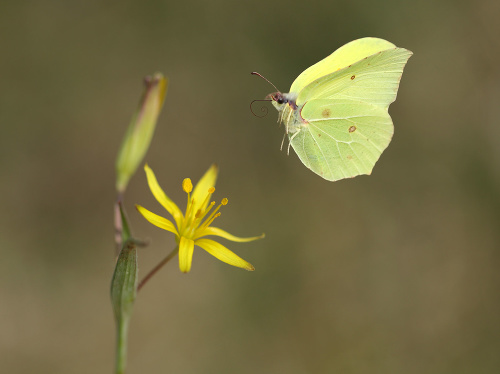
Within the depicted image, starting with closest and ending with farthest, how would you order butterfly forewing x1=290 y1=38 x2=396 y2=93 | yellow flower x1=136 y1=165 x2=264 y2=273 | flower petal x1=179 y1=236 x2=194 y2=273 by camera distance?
flower petal x1=179 y1=236 x2=194 y2=273
yellow flower x1=136 y1=165 x2=264 y2=273
butterfly forewing x1=290 y1=38 x2=396 y2=93

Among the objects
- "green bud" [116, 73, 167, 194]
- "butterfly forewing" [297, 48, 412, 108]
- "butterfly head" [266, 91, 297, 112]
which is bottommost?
"green bud" [116, 73, 167, 194]

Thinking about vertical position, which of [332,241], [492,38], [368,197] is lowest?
[332,241]

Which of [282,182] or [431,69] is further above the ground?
[431,69]

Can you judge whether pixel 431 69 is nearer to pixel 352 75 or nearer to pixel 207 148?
pixel 207 148

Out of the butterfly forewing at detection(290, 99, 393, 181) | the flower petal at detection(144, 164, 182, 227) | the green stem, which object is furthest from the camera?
the butterfly forewing at detection(290, 99, 393, 181)

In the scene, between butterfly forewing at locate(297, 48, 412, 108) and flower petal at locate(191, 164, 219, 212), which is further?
butterfly forewing at locate(297, 48, 412, 108)

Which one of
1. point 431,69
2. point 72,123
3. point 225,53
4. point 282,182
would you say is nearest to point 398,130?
point 431,69

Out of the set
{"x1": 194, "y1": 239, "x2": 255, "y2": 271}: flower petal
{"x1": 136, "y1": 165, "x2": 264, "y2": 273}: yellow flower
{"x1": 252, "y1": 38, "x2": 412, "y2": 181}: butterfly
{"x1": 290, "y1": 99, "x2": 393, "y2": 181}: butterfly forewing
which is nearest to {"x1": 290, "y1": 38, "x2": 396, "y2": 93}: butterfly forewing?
{"x1": 252, "y1": 38, "x2": 412, "y2": 181}: butterfly

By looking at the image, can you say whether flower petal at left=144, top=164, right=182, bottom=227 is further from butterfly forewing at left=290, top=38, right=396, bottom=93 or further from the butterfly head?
butterfly forewing at left=290, top=38, right=396, bottom=93
